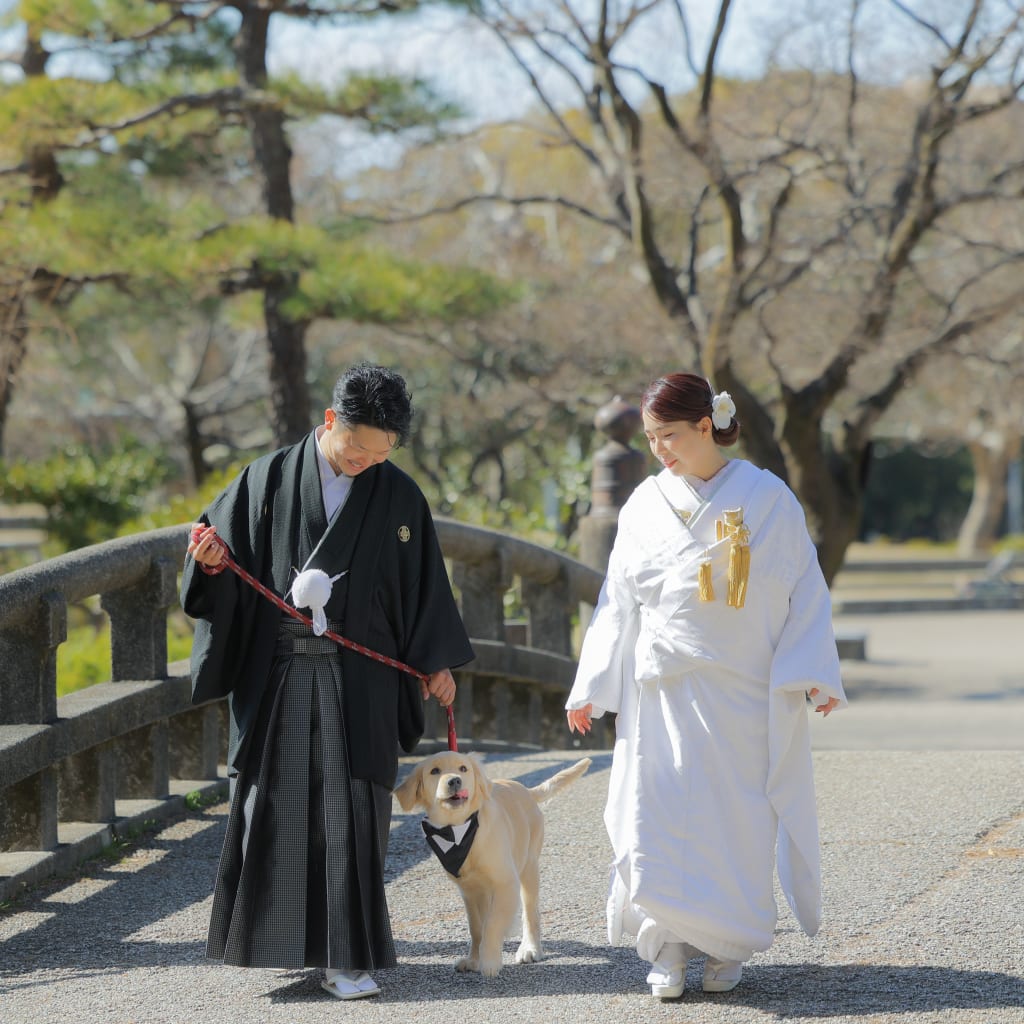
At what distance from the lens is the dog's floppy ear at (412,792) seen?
3.77 meters

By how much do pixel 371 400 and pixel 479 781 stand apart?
1005 millimetres

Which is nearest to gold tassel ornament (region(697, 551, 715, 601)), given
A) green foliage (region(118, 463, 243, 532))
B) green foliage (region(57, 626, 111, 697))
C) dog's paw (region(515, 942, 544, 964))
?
dog's paw (region(515, 942, 544, 964))

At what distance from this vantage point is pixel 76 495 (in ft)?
45.1

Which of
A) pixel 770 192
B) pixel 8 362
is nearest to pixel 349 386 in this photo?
pixel 8 362

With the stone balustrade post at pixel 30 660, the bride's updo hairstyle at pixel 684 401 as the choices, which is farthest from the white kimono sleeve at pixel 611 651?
the stone balustrade post at pixel 30 660

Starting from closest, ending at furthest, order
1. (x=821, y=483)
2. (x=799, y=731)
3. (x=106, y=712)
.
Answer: (x=799, y=731), (x=106, y=712), (x=821, y=483)

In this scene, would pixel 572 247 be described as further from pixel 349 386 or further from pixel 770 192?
pixel 349 386

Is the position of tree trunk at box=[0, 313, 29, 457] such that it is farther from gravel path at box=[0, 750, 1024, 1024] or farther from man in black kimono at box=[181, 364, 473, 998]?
man in black kimono at box=[181, 364, 473, 998]

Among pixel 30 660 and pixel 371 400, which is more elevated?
pixel 371 400

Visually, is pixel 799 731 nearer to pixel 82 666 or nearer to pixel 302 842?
pixel 302 842

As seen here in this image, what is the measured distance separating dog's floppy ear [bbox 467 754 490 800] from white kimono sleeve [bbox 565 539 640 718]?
0.96ft

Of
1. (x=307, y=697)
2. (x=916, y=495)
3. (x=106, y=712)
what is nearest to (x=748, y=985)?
(x=307, y=697)

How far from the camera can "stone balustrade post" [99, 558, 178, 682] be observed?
532cm

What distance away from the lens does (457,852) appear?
3.76m
